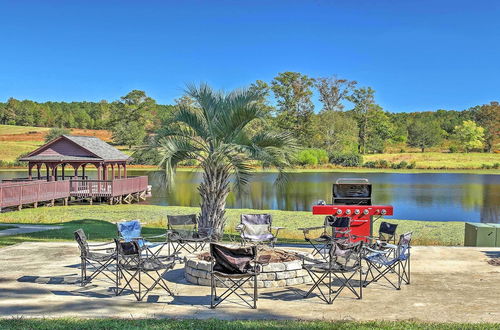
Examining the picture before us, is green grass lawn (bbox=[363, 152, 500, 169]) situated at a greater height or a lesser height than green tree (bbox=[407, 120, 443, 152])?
lesser

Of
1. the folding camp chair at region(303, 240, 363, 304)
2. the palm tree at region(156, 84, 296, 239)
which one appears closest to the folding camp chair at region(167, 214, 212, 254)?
the palm tree at region(156, 84, 296, 239)

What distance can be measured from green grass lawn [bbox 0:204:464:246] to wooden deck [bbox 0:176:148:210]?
0.97m

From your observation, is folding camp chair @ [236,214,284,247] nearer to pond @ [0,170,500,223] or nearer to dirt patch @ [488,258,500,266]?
dirt patch @ [488,258,500,266]

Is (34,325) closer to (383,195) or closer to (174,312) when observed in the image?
(174,312)

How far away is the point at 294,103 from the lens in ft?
233

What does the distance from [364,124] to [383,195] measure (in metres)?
50.4

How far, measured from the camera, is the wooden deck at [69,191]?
22188 millimetres

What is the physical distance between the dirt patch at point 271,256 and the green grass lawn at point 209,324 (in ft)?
8.12

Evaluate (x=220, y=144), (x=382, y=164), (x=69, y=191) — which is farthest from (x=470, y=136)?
(x=220, y=144)

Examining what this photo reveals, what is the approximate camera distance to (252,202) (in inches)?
1102

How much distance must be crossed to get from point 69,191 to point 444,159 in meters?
57.5

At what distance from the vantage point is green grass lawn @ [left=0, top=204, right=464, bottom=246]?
43.6 feet

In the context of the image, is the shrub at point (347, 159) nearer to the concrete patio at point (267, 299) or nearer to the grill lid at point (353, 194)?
the grill lid at point (353, 194)

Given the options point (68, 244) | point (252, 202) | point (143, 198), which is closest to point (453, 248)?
point (68, 244)
